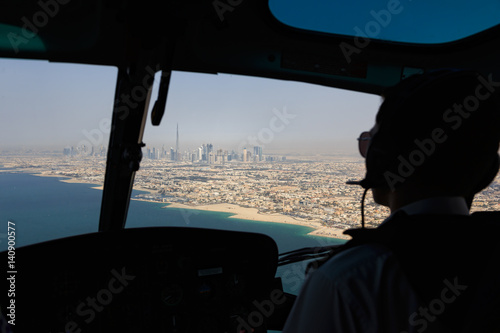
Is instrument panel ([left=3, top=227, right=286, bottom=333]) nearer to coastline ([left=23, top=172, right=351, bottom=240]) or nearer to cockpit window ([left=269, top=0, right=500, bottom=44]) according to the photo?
coastline ([left=23, top=172, right=351, bottom=240])

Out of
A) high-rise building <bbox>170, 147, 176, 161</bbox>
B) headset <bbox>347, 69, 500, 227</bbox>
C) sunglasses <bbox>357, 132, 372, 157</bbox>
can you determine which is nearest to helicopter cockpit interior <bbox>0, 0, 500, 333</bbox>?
high-rise building <bbox>170, 147, 176, 161</bbox>

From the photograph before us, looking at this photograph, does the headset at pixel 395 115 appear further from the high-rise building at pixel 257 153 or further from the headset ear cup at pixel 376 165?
the high-rise building at pixel 257 153

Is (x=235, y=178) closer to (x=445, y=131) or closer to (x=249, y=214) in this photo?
(x=249, y=214)

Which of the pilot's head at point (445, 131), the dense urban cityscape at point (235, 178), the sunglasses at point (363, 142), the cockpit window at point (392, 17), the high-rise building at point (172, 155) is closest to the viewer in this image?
the pilot's head at point (445, 131)

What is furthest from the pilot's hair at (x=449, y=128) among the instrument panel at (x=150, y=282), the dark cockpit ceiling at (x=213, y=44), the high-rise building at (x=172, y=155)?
the high-rise building at (x=172, y=155)

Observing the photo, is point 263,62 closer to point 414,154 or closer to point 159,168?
point 159,168

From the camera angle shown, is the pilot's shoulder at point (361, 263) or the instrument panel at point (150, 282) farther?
the instrument panel at point (150, 282)

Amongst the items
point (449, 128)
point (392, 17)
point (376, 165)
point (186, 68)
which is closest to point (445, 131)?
point (449, 128)

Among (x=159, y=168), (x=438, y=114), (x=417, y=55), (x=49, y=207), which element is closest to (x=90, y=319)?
(x=159, y=168)
